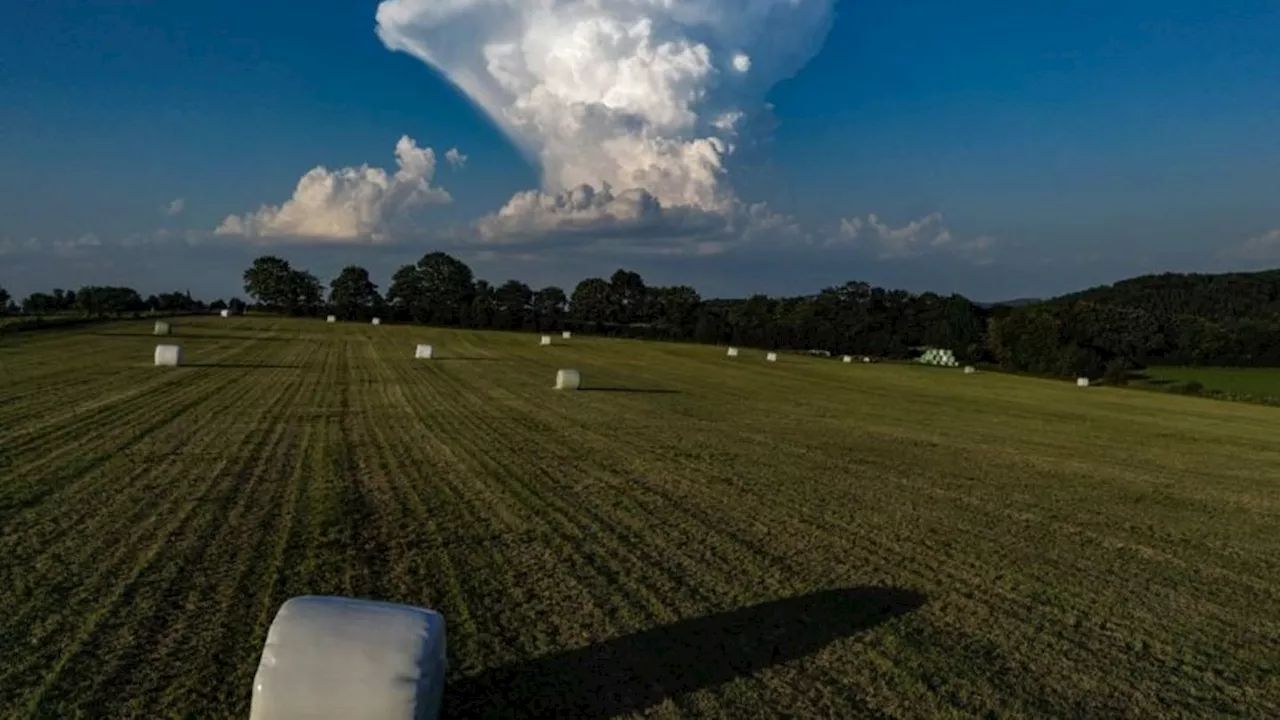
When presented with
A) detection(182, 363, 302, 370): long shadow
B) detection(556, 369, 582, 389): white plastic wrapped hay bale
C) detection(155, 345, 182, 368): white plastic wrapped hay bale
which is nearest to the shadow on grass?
detection(182, 363, 302, 370): long shadow

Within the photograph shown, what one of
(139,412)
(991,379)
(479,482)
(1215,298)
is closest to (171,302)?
(991,379)

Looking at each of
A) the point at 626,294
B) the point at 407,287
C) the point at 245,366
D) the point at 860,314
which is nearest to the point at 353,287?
the point at 407,287

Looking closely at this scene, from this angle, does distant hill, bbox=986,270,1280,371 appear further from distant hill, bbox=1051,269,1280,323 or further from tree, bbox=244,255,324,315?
tree, bbox=244,255,324,315

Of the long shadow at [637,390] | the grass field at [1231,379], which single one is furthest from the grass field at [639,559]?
the grass field at [1231,379]

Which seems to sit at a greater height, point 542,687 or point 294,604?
point 294,604

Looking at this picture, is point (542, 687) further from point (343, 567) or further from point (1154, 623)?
point (1154, 623)

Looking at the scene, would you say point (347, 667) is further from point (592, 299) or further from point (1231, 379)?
point (592, 299)
